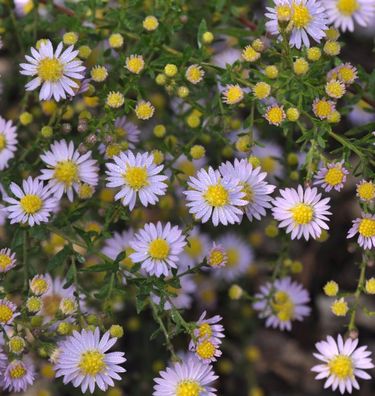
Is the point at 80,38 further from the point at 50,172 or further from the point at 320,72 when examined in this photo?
the point at 320,72

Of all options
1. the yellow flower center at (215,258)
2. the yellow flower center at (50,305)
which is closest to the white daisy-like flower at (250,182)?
the yellow flower center at (215,258)

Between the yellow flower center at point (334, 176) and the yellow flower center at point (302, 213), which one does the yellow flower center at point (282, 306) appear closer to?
the yellow flower center at point (302, 213)

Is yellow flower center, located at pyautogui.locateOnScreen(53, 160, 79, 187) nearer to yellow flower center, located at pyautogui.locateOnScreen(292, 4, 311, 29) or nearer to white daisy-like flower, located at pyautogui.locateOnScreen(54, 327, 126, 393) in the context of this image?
white daisy-like flower, located at pyautogui.locateOnScreen(54, 327, 126, 393)

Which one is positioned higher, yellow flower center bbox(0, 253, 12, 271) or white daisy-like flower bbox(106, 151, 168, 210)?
white daisy-like flower bbox(106, 151, 168, 210)

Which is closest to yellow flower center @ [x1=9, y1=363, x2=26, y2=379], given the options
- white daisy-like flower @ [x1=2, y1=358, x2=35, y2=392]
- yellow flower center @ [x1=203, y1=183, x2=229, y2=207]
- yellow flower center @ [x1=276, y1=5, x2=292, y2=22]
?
white daisy-like flower @ [x1=2, y1=358, x2=35, y2=392]

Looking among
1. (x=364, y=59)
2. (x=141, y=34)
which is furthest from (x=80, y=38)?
(x=364, y=59)

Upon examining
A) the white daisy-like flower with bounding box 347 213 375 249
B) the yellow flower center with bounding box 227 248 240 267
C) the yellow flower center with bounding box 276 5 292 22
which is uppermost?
the yellow flower center with bounding box 227 248 240 267
